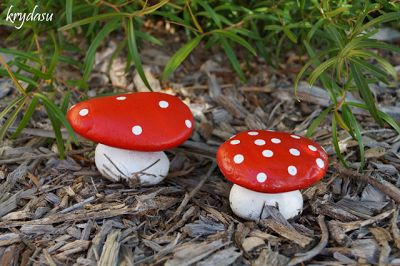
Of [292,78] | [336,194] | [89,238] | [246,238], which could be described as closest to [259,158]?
[246,238]

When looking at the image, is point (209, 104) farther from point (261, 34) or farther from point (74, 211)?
point (74, 211)

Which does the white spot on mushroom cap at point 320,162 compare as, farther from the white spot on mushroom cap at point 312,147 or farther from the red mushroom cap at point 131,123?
the red mushroom cap at point 131,123

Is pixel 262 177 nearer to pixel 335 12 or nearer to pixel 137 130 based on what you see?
pixel 137 130

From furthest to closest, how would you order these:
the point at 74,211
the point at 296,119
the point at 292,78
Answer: the point at 292,78 → the point at 296,119 → the point at 74,211

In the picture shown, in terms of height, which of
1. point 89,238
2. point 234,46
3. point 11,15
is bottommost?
point 89,238

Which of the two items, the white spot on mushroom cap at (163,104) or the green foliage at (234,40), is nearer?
the green foliage at (234,40)

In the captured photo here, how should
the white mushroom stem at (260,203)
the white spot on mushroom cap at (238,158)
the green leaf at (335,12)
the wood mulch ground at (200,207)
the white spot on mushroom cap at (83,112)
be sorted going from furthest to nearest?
the green leaf at (335,12) < the white spot on mushroom cap at (83,112) < the white mushroom stem at (260,203) < the white spot on mushroom cap at (238,158) < the wood mulch ground at (200,207)

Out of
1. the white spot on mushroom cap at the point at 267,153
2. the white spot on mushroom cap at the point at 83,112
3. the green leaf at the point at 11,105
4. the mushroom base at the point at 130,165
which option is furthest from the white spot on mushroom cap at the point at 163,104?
→ the green leaf at the point at 11,105
